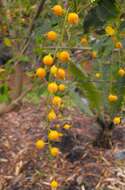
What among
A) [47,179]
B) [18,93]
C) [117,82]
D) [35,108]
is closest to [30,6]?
[18,93]

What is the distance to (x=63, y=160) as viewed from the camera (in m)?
3.22

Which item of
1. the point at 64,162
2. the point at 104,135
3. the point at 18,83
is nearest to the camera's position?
the point at 18,83

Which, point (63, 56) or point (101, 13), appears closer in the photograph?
point (63, 56)

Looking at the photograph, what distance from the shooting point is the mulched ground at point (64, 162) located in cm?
299

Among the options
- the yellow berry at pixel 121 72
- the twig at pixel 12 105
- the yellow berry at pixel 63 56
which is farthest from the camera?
the twig at pixel 12 105

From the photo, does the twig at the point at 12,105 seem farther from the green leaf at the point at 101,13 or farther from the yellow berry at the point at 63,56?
the yellow berry at the point at 63,56

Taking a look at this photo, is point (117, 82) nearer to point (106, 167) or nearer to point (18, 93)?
point (18, 93)

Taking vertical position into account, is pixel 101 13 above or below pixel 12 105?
above

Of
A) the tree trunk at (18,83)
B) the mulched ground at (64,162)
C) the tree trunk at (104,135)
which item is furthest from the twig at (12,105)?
the tree trunk at (104,135)

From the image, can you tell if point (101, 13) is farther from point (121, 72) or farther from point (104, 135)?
point (104, 135)

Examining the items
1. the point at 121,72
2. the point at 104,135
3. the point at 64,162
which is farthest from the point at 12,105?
the point at 104,135

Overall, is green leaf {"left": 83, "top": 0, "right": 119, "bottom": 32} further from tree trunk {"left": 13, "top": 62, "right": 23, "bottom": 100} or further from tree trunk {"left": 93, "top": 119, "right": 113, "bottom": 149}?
tree trunk {"left": 93, "top": 119, "right": 113, "bottom": 149}

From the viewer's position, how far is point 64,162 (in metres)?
3.20

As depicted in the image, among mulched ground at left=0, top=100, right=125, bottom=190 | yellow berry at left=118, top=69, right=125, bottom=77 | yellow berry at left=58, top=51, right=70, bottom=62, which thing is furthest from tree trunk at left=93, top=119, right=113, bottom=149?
yellow berry at left=58, top=51, right=70, bottom=62
